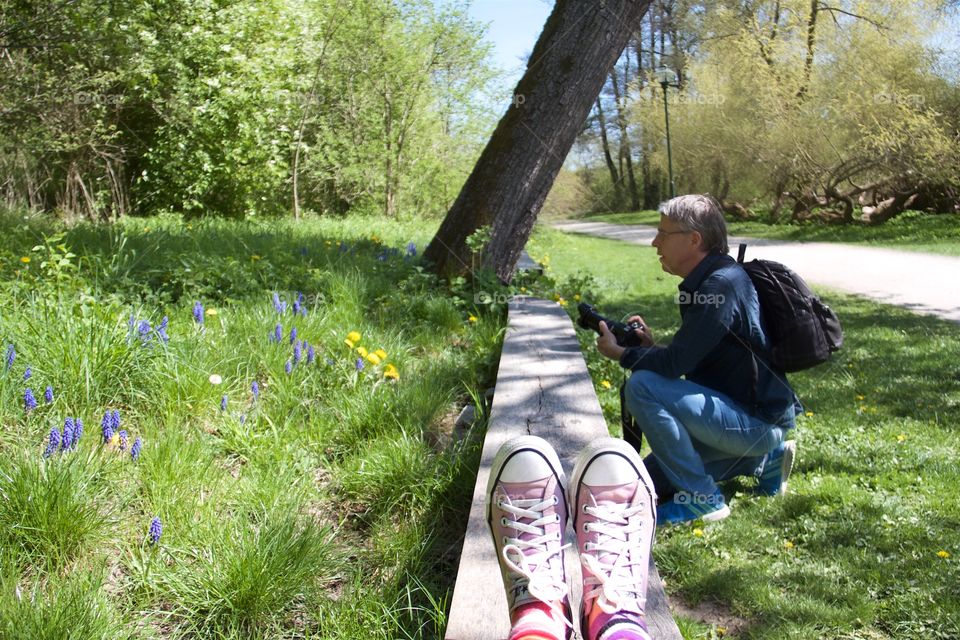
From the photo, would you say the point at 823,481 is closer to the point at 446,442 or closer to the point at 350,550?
the point at 446,442

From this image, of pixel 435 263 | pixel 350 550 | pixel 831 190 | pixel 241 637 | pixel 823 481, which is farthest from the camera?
pixel 831 190

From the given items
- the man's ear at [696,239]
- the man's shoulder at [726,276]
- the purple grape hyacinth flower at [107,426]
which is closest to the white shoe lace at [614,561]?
the man's shoulder at [726,276]

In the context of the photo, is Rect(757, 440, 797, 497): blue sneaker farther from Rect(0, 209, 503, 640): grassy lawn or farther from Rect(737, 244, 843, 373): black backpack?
Rect(0, 209, 503, 640): grassy lawn

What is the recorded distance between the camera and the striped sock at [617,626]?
144 centimetres

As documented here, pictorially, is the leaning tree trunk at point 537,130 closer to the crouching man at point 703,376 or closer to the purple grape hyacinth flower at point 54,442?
the crouching man at point 703,376

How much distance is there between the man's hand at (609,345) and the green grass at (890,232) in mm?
11065

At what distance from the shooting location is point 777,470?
310 centimetres

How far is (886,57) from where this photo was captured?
16828 mm

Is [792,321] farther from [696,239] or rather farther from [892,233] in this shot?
[892,233]

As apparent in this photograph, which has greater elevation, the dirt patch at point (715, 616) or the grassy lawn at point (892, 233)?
the grassy lawn at point (892, 233)

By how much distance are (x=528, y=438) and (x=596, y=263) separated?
1173 cm

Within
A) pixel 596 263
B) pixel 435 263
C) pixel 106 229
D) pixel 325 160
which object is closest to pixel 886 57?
pixel 596 263

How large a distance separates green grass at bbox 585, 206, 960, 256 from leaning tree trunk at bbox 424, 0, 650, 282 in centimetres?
962

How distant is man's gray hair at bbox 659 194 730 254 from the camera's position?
9.04ft
